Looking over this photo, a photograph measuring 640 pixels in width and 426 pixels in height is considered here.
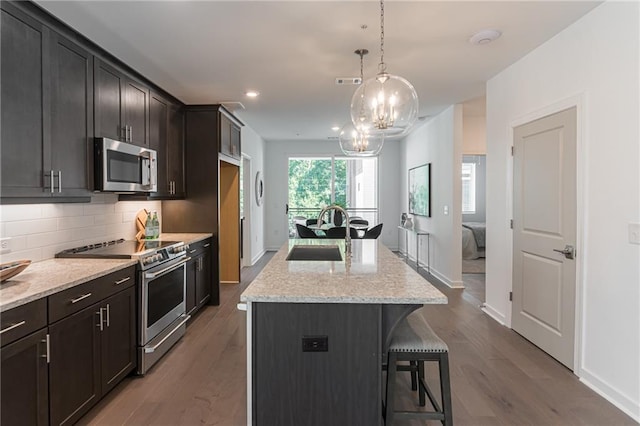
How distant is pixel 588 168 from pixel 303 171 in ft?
21.4

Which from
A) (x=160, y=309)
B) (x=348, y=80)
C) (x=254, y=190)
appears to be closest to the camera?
(x=160, y=309)

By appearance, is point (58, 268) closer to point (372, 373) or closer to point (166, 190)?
point (166, 190)

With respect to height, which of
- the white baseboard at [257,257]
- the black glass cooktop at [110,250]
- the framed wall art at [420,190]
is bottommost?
the white baseboard at [257,257]

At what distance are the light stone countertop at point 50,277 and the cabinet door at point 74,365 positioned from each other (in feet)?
0.64

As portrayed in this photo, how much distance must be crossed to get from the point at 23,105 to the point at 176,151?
7.41ft

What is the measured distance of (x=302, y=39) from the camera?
2.85 m

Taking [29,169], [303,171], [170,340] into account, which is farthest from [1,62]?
[303,171]

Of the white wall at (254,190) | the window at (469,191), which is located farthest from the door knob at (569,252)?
the window at (469,191)

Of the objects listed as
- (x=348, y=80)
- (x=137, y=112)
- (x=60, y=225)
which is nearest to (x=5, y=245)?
(x=60, y=225)

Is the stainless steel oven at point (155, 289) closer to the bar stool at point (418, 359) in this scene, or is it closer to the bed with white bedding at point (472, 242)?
the bar stool at point (418, 359)

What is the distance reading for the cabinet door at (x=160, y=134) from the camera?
12.3 ft

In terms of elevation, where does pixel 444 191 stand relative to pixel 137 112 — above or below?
below

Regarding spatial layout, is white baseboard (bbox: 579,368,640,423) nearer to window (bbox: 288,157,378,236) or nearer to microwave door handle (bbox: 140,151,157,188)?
microwave door handle (bbox: 140,151,157,188)

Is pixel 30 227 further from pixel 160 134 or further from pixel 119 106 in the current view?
pixel 160 134
